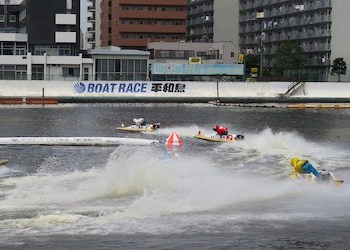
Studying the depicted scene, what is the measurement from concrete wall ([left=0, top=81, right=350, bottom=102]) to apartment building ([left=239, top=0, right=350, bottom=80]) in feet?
25.0

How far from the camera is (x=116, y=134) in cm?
5191

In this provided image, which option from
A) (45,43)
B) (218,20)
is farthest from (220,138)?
(218,20)

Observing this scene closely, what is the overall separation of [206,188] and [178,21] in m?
142

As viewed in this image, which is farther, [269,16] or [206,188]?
[269,16]

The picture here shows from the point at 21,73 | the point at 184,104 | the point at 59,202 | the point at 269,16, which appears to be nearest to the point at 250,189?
the point at 59,202

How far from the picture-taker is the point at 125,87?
10638cm

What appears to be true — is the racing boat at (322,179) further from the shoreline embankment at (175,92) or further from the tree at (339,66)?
the tree at (339,66)

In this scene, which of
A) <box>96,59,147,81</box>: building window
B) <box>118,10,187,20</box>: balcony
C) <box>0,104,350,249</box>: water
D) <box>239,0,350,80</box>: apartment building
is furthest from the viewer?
<box>118,10,187,20</box>: balcony

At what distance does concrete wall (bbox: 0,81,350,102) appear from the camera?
103500 millimetres

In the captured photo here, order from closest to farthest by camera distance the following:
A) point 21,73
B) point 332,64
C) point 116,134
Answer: point 116,134, point 21,73, point 332,64

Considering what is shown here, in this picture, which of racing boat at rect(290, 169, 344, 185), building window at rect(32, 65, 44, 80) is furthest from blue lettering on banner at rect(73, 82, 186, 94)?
racing boat at rect(290, 169, 344, 185)

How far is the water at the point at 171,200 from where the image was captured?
19188mm

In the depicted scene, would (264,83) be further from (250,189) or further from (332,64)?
(250,189)

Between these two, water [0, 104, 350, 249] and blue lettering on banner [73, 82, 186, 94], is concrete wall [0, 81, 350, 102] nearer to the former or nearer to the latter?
blue lettering on banner [73, 82, 186, 94]
